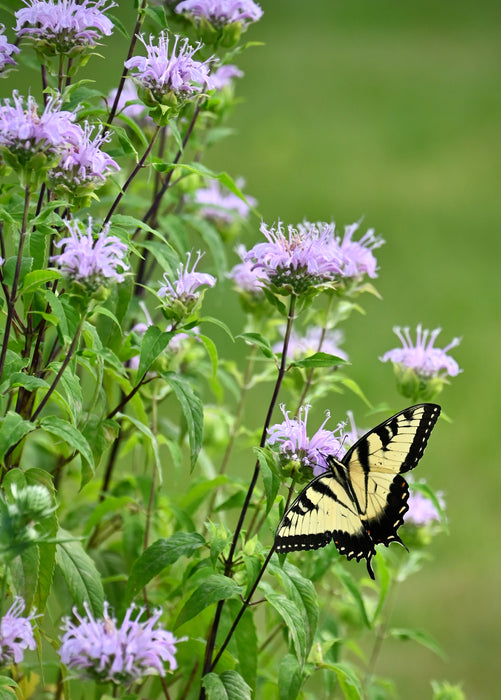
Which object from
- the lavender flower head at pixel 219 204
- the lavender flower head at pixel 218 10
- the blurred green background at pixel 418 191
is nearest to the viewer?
the lavender flower head at pixel 218 10

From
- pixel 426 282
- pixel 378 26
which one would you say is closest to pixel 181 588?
pixel 426 282

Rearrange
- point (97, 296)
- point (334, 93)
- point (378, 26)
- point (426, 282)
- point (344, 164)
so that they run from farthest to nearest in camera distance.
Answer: point (378, 26)
point (334, 93)
point (344, 164)
point (426, 282)
point (97, 296)

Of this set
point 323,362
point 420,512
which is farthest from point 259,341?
point 420,512

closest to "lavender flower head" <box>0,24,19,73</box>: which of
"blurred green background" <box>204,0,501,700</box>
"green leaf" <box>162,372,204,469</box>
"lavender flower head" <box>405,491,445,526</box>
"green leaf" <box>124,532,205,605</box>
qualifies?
"green leaf" <box>162,372,204,469</box>

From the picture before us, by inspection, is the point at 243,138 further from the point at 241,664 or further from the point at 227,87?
the point at 241,664

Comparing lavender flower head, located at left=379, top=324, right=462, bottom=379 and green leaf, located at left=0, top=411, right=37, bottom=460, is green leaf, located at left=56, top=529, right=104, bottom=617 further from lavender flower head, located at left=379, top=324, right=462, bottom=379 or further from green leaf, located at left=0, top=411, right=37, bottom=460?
lavender flower head, located at left=379, top=324, right=462, bottom=379

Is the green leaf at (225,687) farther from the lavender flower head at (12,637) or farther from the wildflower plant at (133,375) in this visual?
the lavender flower head at (12,637)

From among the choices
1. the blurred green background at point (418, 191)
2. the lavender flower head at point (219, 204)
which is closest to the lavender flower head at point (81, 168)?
the lavender flower head at point (219, 204)
